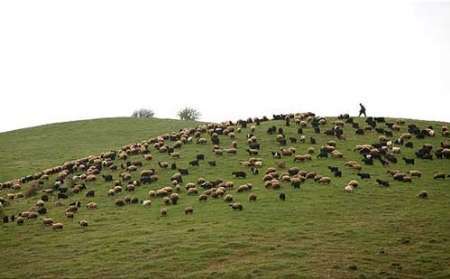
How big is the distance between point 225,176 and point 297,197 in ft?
23.9

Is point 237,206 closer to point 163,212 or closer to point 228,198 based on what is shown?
point 228,198

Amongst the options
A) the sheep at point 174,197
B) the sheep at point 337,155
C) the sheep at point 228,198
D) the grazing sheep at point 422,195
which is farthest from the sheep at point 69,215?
the grazing sheep at point 422,195

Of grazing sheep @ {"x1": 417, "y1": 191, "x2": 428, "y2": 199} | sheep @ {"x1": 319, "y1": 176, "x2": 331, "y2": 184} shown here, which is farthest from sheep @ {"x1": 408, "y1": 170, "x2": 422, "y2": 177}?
sheep @ {"x1": 319, "y1": 176, "x2": 331, "y2": 184}

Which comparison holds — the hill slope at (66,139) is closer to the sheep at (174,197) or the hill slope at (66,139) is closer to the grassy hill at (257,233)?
the grassy hill at (257,233)

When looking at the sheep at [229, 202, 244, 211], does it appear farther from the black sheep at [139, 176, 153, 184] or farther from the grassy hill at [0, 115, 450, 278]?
the black sheep at [139, 176, 153, 184]

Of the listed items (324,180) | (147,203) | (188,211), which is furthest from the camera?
(324,180)

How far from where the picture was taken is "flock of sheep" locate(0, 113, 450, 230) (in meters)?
37.9

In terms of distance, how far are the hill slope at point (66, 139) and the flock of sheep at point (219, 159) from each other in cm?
1335

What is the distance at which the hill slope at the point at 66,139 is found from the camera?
61.8m

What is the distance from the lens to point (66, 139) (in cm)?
7419

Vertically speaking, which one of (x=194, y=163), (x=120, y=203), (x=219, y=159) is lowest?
(x=120, y=203)

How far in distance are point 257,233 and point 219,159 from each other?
16.6 meters

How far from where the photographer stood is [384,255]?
26234 mm

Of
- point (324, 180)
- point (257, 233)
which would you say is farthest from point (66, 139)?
point (257, 233)
